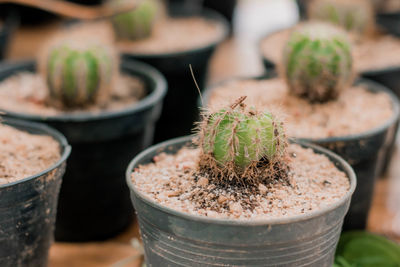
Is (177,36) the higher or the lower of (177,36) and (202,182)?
the lower

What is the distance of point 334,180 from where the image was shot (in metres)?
1.46

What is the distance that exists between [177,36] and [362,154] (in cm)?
159

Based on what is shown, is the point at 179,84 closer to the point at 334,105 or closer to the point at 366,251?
the point at 334,105

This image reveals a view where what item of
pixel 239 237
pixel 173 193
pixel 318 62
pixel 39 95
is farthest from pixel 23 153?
pixel 318 62

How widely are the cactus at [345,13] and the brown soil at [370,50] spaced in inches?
3.9

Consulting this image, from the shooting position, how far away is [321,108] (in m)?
2.04

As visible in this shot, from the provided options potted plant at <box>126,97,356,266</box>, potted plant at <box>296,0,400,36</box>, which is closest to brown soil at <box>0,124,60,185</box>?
potted plant at <box>126,97,356,266</box>

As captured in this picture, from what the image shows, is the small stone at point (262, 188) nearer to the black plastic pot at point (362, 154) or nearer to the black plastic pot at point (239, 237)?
the black plastic pot at point (239, 237)

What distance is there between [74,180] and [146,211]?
775 millimetres

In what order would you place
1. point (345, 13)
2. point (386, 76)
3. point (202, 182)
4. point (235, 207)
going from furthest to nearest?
point (345, 13), point (386, 76), point (202, 182), point (235, 207)

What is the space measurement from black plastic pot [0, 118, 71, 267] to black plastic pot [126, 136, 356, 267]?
0.31m

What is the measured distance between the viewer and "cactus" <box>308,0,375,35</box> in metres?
2.90

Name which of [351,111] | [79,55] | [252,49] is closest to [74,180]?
[79,55]

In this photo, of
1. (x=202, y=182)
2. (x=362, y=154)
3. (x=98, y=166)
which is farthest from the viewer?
(x=98, y=166)
